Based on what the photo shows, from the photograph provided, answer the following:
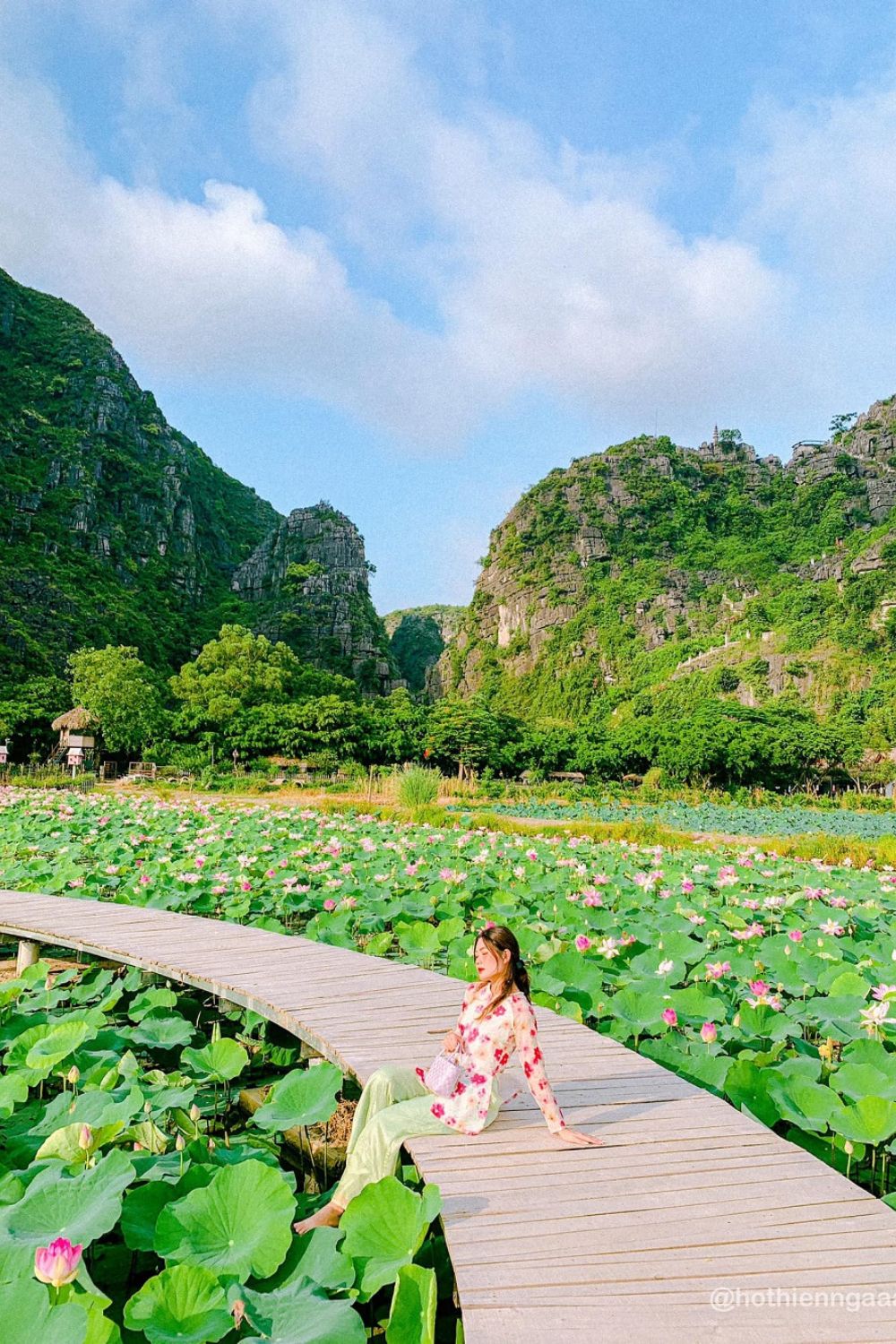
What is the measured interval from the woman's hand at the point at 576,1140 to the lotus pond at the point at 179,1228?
436 millimetres

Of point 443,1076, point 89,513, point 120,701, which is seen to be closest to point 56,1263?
point 443,1076

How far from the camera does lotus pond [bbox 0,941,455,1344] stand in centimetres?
136

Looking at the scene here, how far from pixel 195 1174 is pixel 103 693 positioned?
88.2 ft

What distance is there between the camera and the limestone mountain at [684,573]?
162 ft

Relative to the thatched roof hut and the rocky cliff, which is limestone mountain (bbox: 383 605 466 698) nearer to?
the rocky cliff

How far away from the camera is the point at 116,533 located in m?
52.7

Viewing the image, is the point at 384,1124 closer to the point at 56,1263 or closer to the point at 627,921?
the point at 56,1263

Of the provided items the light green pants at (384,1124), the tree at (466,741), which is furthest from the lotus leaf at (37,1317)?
the tree at (466,741)

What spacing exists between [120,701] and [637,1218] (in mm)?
27301

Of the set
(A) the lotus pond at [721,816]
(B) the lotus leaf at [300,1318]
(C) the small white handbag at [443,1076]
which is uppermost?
(C) the small white handbag at [443,1076]

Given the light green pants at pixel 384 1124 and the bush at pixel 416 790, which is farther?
the bush at pixel 416 790

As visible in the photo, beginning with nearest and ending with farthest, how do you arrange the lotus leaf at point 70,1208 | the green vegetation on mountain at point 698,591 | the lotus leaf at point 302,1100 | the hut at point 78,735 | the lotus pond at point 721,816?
the lotus leaf at point 70,1208
the lotus leaf at point 302,1100
the lotus pond at point 721,816
the hut at point 78,735
the green vegetation on mountain at point 698,591

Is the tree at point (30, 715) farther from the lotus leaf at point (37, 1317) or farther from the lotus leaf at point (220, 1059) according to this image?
the lotus leaf at point (37, 1317)

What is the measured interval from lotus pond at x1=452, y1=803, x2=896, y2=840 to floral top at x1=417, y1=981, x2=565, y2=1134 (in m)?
12.7
